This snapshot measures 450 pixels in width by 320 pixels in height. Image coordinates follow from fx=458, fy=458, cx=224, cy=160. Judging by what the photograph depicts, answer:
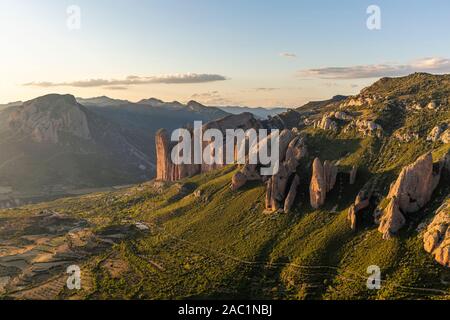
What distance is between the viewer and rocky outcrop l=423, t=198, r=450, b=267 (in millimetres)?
117000

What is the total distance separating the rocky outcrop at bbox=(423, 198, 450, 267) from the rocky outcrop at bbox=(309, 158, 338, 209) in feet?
128

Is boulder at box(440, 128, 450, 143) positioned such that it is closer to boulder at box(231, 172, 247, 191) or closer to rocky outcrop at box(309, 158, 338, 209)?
rocky outcrop at box(309, 158, 338, 209)

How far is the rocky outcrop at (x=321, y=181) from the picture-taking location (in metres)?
157

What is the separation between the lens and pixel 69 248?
18088 cm

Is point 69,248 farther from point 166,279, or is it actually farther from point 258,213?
point 258,213

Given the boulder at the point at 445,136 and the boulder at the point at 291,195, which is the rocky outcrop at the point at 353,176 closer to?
the boulder at the point at 291,195

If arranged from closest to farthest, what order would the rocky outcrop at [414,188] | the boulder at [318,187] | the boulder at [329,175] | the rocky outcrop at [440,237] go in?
the rocky outcrop at [440,237]
the rocky outcrop at [414,188]
the boulder at [318,187]
the boulder at [329,175]

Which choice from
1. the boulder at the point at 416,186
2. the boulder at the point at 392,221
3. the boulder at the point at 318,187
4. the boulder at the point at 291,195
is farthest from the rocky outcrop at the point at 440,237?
the boulder at the point at 291,195

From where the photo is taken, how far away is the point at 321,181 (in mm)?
157625

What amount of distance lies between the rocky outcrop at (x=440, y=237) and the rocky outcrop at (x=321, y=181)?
39070mm
